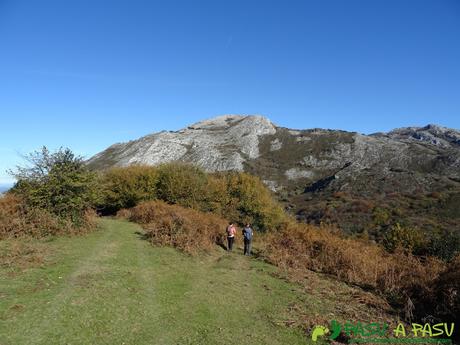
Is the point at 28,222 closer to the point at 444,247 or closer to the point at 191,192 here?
the point at 191,192

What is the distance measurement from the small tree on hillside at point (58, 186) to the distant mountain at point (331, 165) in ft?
145

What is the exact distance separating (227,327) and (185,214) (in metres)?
12.9

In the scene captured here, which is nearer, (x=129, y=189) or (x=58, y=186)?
(x=58, y=186)

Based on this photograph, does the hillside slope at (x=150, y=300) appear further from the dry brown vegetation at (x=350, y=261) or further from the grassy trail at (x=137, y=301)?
the dry brown vegetation at (x=350, y=261)

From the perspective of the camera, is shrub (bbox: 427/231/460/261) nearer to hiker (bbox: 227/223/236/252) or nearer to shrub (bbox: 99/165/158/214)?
hiker (bbox: 227/223/236/252)

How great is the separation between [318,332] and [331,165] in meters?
107

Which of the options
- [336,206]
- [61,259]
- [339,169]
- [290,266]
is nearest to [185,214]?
[290,266]

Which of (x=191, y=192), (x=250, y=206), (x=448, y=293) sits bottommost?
(x=448, y=293)

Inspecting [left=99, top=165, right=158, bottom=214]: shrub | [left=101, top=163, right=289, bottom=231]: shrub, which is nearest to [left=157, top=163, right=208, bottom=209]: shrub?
[left=101, top=163, right=289, bottom=231]: shrub

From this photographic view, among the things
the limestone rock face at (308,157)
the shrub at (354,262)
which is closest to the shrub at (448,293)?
the shrub at (354,262)

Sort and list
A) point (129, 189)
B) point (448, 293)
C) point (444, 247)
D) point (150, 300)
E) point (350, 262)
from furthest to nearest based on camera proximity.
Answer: point (129, 189)
point (444, 247)
point (350, 262)
point (448, 293)
point (150, 300)

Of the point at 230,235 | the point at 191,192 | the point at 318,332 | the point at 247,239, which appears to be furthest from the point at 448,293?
the point at 191,192

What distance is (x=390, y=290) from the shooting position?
14.9m

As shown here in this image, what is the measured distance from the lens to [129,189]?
124ft
